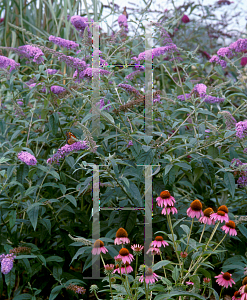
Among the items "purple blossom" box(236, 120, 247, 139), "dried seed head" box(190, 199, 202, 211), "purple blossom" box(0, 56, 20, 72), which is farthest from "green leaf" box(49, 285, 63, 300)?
"purple blossom" box(0, 56, 20, 72)

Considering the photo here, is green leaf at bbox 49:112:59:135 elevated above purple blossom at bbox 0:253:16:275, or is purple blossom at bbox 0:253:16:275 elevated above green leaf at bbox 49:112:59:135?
green leaf at bbox 49:112:59:135

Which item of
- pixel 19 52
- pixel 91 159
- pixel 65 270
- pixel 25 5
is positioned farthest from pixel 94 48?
pixel 25 5

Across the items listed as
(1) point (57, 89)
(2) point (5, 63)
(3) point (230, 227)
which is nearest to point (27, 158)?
(1) point (57, 89)

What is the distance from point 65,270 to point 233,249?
0.90 metres

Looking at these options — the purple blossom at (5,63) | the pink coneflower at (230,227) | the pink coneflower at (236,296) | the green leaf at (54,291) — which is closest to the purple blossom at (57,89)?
the purple blossom at (5,63)

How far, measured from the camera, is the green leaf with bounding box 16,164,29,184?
158 cm

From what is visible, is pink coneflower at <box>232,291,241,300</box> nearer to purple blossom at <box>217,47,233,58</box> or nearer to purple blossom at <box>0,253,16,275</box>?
purple blossom at <box>0,253,16,275</box>

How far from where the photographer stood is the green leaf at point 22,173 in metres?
1.58

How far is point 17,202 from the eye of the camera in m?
1.75

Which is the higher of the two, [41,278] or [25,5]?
[25,5]

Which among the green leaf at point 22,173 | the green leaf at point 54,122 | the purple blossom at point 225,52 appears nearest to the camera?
the green leaf at point 22,173

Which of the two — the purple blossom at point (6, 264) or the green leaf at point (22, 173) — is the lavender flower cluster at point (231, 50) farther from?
the purple blossom at point (6, 264)

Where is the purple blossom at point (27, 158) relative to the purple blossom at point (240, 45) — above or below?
below

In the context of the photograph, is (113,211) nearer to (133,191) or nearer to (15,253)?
(133,191)
